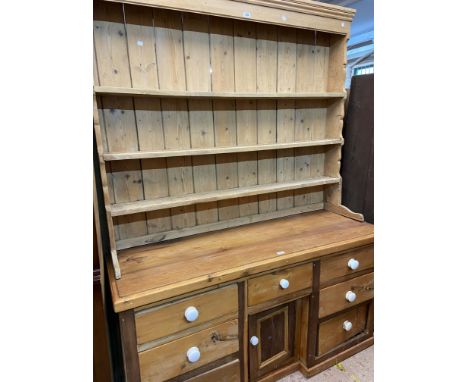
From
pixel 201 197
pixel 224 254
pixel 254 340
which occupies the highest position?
pixel 201 197

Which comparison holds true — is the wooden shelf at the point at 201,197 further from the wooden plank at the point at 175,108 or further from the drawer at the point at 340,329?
the drawer at the point at 340,329

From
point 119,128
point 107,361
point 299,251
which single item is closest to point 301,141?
point 299,251

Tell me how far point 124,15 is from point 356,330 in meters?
2.09

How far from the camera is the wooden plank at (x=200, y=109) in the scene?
1414 millimetres

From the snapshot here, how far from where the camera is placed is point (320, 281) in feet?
4.90

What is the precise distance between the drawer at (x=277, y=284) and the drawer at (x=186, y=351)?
15 centimetres

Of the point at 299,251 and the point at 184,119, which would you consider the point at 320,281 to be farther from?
the point at 184,119

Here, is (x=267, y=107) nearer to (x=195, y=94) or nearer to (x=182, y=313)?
(x=195, y=94)

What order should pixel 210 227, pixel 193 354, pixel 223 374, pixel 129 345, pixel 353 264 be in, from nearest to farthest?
pixel 129 345
pixel 193 354
pixel 223 374
pixel 353 264
pixel 210 227

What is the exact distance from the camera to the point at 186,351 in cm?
120

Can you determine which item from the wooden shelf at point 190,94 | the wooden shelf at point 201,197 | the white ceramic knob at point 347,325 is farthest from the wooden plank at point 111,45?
the white ceramic knob at point 347,325

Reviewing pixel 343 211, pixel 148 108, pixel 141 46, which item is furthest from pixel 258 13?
pixel 343 211

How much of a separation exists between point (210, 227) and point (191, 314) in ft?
1.91

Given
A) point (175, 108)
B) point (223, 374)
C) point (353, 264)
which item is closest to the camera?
point (223, 374)
